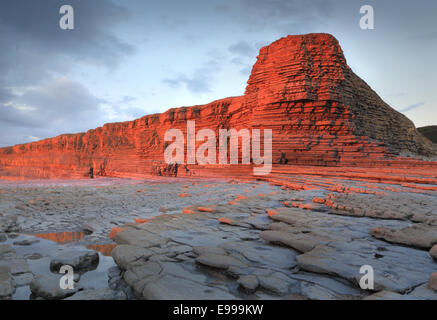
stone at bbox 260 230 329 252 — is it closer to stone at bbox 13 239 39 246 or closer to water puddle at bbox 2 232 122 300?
water puddle at bbox 2 232 122 300

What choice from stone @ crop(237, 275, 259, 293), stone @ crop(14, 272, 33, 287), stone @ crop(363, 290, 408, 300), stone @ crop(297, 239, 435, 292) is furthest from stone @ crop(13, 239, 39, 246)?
stone @ crop(363, 290, 408, 300)

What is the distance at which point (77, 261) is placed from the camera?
2234 millimetres

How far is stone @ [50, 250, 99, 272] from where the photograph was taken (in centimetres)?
221

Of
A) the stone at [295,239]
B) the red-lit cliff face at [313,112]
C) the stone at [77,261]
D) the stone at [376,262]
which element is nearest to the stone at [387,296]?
the stone at [376,262]

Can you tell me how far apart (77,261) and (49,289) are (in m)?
0.52

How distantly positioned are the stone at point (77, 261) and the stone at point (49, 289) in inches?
13.2

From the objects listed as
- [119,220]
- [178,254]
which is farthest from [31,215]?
[178,254]

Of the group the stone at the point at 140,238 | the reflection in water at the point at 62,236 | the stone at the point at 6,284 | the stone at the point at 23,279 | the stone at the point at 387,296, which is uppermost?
the stone at the point at 387,296

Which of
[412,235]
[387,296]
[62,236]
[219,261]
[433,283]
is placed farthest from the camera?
[62,236]

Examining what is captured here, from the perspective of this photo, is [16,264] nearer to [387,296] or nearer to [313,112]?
[387,296]

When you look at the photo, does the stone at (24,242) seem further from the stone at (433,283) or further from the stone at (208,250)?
the stone at (433,283)

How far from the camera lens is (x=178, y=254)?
2268 mm

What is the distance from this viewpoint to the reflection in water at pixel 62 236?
10.9 ft

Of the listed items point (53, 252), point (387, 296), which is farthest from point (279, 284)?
point (53, 252)
